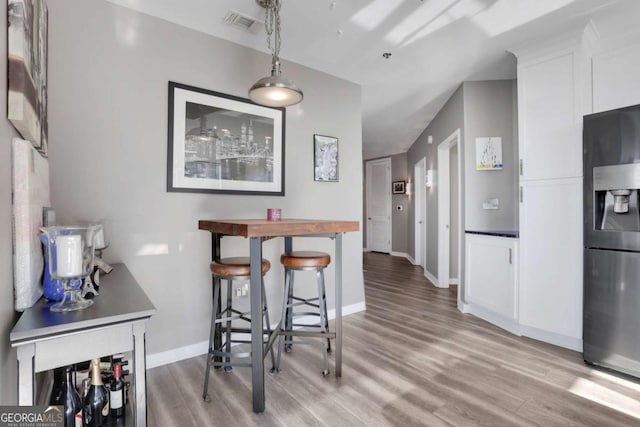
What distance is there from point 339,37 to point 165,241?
2188mm

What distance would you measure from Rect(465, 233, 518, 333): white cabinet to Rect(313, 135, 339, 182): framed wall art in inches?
66.5

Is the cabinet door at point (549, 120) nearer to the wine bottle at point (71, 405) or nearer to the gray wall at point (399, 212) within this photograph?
the wine bottle at point (71, 405)

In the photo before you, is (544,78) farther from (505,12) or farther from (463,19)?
(463,19)

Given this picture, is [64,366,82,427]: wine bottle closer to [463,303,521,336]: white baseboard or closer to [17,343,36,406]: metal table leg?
[17,343,36,406]: metal table leg

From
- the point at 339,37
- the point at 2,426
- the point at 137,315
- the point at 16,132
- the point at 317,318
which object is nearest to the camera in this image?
the point at 2,426

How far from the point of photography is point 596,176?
2314mm

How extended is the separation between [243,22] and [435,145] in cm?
356

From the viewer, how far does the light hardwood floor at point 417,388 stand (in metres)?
1.71

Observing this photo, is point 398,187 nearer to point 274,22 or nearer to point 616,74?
point 616,74

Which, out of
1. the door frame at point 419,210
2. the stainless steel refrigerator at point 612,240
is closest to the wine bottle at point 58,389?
the stainless steel refrigerator at point 612,240

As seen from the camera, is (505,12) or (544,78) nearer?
(505,12)

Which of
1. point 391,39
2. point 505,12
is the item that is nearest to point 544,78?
point 505,12

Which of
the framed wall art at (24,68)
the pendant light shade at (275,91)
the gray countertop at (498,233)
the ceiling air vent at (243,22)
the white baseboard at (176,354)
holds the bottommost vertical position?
the white baseboard at (176,354)

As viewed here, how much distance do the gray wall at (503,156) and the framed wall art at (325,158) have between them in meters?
1.51
